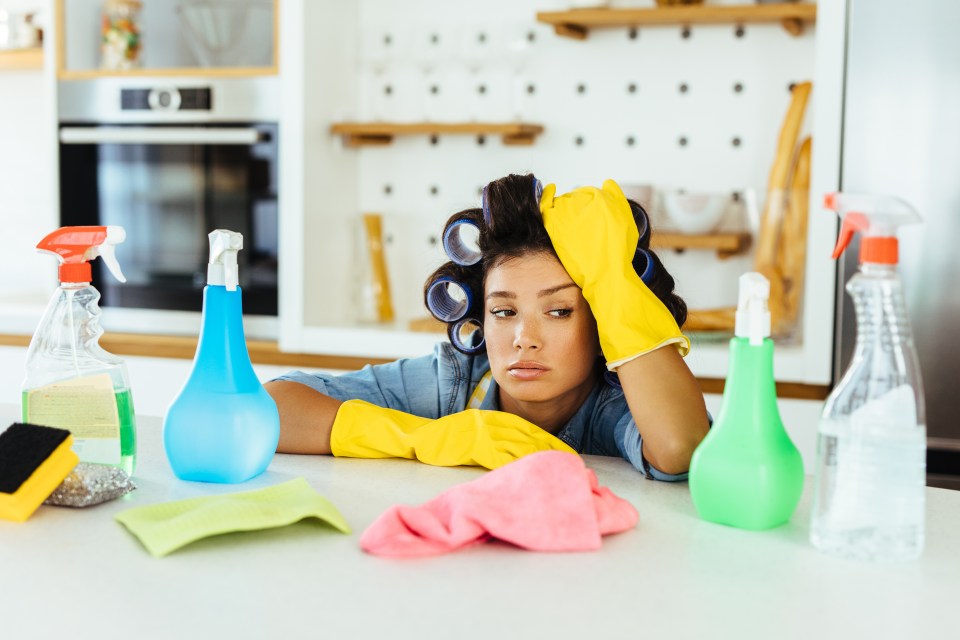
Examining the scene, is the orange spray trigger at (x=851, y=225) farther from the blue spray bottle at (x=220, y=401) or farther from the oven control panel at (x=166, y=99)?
the oven control panel at (x=166, y=99)

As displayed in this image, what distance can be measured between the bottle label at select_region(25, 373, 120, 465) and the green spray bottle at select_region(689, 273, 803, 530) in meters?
0.53

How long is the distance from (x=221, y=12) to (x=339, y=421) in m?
1.87

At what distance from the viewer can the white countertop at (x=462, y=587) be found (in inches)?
25.9

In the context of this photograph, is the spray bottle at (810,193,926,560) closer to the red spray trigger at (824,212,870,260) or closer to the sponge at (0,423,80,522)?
the red spray trigger at (824,212,870,260)

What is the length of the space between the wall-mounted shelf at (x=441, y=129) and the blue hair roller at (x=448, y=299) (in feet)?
4.49

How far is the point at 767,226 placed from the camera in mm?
2387

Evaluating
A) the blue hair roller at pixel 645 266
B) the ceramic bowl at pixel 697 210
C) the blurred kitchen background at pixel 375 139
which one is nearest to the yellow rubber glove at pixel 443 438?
the blue hair roller at pixel 645 266

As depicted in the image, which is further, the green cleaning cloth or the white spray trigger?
the white spray trigger

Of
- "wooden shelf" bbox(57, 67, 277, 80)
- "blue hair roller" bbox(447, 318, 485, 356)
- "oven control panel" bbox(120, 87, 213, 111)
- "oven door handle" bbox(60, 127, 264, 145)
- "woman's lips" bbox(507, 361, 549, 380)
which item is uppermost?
"wooden shelf" bbox(57, 67, 277, 80)

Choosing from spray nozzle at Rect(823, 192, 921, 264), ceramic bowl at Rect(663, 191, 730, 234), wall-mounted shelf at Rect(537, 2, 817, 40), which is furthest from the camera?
ceramic bowl at Rect(663, 191, 730, 234)

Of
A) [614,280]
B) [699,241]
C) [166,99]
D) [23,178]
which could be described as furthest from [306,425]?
[23,178]

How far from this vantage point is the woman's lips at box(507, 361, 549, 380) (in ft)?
3.94

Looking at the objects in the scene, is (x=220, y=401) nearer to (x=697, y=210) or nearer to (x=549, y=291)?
(x=549, y=291)

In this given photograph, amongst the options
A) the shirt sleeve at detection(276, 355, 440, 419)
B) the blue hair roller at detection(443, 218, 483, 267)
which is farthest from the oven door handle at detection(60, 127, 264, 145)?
the blue hair roller at detection(443, 218, 483, 267)
